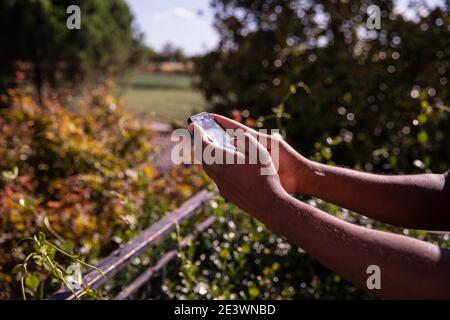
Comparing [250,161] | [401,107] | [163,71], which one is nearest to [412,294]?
[250,161]

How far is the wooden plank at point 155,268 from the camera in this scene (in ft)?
6.83

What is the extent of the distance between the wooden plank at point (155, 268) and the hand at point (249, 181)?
0.99m

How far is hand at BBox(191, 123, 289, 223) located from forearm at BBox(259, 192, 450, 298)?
0.03 m

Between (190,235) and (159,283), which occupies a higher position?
(190,235)

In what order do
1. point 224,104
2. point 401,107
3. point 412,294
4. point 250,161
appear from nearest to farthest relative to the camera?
point 412,294 < point 250,161 < point 401,107 < point 224,104

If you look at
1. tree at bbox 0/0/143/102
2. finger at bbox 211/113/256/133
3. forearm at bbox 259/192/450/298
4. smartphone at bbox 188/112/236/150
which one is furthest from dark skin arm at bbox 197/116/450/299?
tree at bbox 0/0/143/102

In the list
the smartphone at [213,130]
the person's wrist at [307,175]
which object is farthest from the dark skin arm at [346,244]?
the person's wrist at [307,175]

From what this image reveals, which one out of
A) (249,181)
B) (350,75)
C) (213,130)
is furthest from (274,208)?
(350,75)

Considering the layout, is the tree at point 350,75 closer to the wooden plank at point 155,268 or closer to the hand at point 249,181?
the wooden plank at point 155,268

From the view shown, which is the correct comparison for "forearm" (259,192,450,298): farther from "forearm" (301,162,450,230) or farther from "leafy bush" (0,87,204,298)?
"leafy bush" (0,87,204,298)

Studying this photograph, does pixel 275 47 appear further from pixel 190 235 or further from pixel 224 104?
pixel 190 235

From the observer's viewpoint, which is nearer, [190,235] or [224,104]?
[190,235]

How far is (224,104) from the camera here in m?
5.23

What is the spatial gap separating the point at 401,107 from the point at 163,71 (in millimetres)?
42855
